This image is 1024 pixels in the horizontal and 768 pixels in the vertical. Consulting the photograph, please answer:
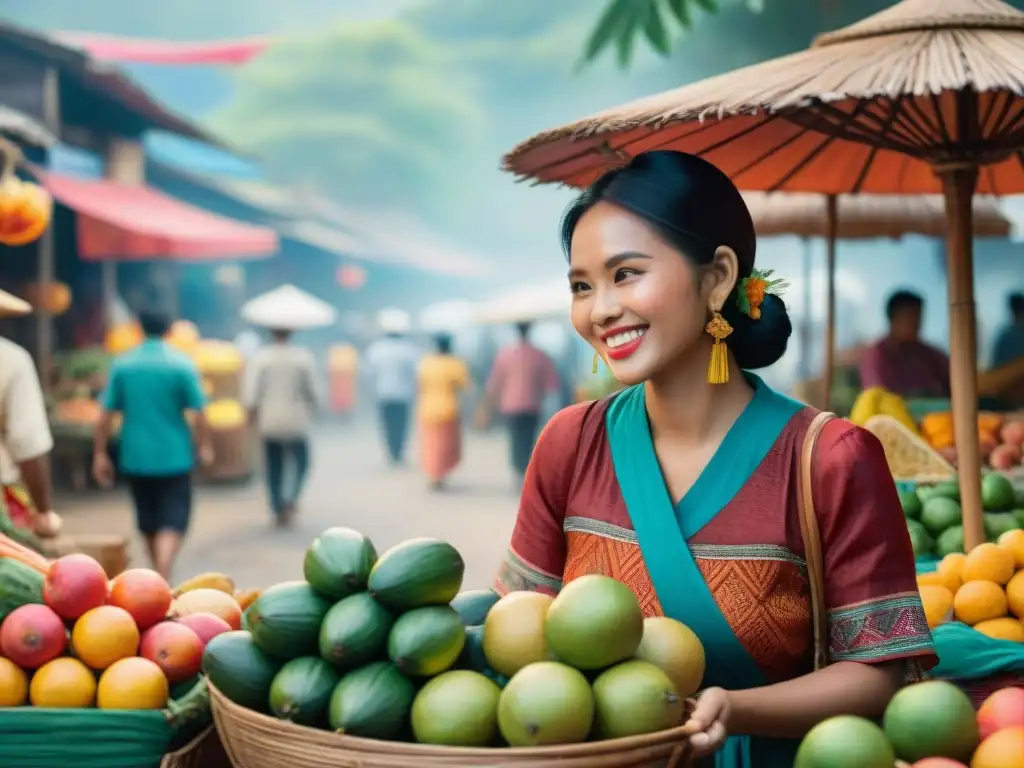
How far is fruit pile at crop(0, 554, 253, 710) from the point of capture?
225 centimetres

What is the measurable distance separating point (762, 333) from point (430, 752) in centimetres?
108

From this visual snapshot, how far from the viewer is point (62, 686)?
2250mm

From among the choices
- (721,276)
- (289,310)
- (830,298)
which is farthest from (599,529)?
(289,310)

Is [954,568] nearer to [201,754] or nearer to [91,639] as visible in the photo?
[201,754]

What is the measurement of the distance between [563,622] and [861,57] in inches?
78.7

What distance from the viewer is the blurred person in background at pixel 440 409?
523 inches

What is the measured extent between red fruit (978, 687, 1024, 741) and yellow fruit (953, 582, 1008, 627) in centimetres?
145

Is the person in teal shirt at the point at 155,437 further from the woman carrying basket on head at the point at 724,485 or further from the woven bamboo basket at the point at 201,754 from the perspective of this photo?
the woman carrying basket on head at the point at 724,485

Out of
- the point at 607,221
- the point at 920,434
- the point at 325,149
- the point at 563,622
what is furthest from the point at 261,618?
the point at 325,149

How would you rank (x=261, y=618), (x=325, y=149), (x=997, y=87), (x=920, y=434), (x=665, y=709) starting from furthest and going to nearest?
1. (x=325, y=149)
2. (x=920, y=434)
3. (x=997, y=87)
4. (x=261, y=618)
5. (x=665, y=709)

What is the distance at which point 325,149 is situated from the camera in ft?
124

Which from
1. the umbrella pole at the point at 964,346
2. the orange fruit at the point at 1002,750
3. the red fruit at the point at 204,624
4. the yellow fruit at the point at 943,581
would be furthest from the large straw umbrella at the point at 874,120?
the orange fruit at the point at 1002,750

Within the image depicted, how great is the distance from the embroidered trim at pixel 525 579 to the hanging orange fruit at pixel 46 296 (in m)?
9.87

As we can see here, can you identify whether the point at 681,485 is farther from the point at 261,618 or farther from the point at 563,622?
the point at 261,618
